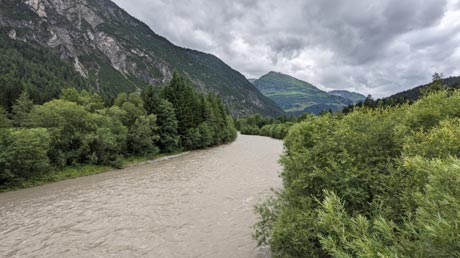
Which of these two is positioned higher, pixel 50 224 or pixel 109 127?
pixel 109 127

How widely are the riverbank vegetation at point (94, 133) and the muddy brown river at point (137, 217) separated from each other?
2.94 meters

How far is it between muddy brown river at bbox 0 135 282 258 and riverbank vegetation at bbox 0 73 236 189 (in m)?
2.94

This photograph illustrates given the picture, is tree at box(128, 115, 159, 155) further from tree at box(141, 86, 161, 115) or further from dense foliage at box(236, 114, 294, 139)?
dense foliage at box(236, 114, 294, 139)

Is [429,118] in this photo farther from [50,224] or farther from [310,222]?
[50,224]

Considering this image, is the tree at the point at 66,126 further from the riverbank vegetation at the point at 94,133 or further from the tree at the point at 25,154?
the tree at the point at 25,154

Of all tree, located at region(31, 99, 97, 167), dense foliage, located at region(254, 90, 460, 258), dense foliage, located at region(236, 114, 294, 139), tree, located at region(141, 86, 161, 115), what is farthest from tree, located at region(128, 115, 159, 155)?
dense foliage, located at region(236, 114, 294, 139)

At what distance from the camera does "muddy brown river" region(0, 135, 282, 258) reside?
36.3 ft

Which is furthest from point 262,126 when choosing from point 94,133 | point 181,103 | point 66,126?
point 66,126

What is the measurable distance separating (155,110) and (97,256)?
3252 centimetres

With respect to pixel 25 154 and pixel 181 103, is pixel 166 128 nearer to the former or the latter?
pixel 181 103

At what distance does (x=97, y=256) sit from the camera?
10484mm

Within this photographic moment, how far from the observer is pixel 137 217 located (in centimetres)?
1476

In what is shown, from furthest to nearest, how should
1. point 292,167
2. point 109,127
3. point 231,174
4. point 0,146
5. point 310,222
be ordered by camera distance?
point 109,127
point 231,174
point 0,146
point 292,167
point 310,222

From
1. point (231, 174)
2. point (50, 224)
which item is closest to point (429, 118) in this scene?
point (50, 224)
